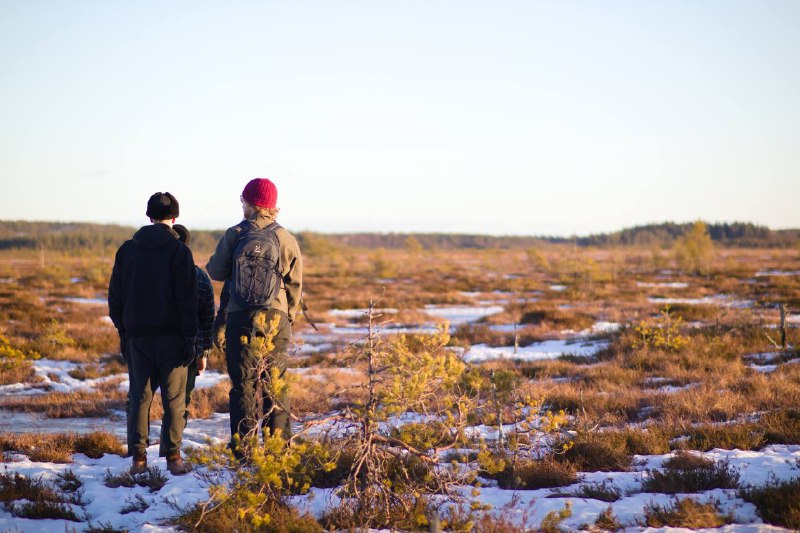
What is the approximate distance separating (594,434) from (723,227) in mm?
136678

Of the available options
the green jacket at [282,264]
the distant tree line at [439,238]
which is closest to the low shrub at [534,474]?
the green jacket at [282,264]

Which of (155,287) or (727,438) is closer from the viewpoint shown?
(155,287)

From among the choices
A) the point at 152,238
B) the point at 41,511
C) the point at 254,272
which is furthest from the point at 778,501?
the point at 41,511

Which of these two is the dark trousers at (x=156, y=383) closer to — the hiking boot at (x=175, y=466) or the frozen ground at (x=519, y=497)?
the hiking boot at (x=175, y=466)

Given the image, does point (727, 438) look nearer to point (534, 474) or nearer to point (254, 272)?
point (534, 474)

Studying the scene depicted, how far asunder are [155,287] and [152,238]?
0.36 metres

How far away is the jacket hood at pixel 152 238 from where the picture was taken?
4277 mm

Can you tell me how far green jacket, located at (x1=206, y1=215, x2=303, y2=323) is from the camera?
13.5ft

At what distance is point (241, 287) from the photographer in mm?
4023

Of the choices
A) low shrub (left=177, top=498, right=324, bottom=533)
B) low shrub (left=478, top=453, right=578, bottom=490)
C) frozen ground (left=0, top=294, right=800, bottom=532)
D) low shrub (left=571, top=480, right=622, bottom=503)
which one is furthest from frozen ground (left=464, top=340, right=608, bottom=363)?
low shrub (left=177, top=498, right=324, bottom=533)

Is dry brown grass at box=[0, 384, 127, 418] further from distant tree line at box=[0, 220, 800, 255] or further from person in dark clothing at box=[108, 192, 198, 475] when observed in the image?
distant tree line at box=[0, 220, 800, 255]

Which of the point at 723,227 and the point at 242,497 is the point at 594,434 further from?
the point at 723,227

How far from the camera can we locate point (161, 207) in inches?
173

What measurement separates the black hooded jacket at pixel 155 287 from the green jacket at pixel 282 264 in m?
0.28
